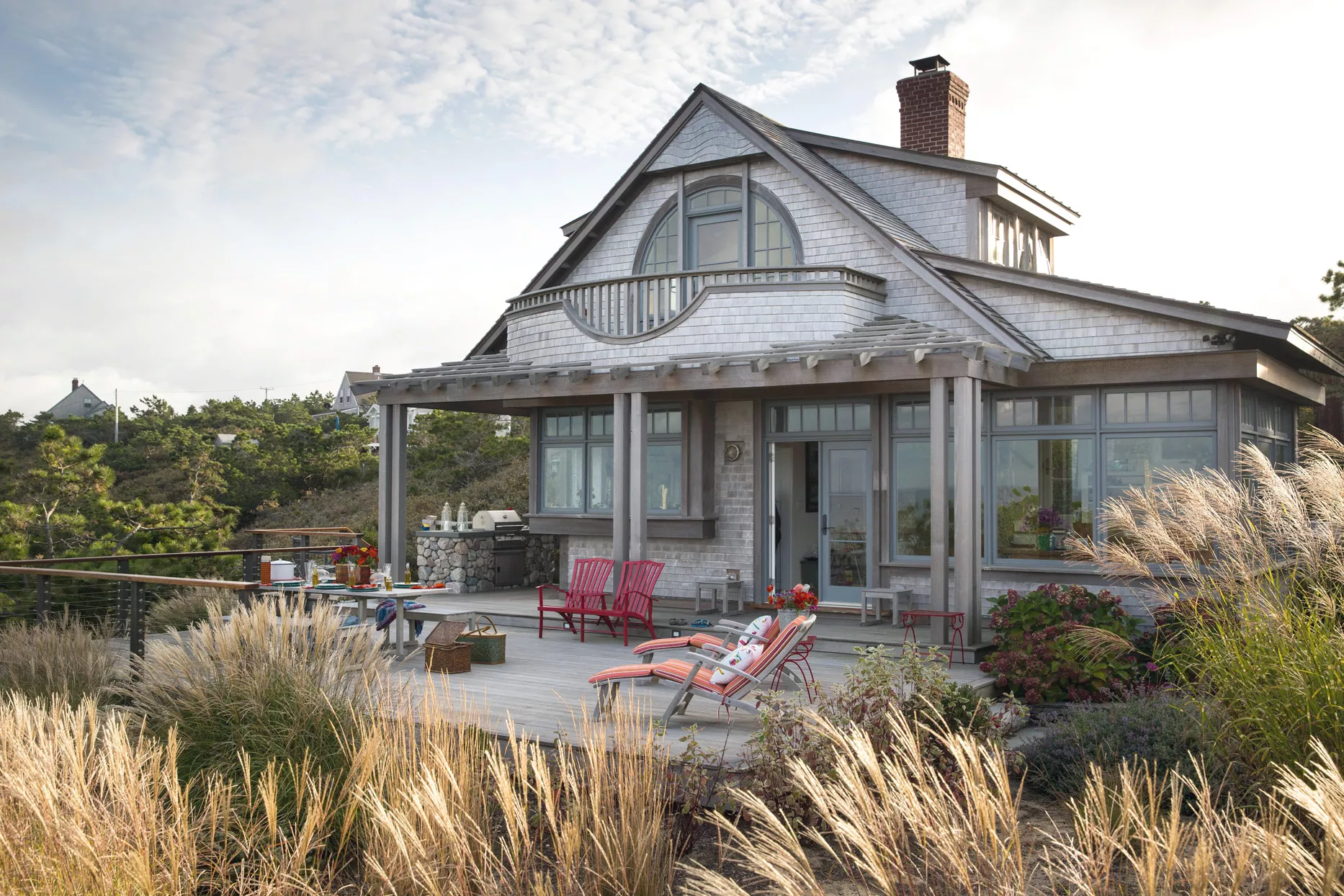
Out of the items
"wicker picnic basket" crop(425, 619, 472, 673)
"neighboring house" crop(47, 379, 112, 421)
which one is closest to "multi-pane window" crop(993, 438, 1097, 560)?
"wicker picnic basket" crop(425, 619, 472, 673)

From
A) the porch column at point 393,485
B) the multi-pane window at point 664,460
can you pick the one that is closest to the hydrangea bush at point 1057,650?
the multi-pane window at point 664,460

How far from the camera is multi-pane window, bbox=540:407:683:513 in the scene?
1330 centimetres

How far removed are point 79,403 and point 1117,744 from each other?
67.0 metres

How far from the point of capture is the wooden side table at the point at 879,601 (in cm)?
1082

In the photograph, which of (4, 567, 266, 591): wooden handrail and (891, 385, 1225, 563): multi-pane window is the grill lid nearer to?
(891, 385, 1225, 563): multi-pane window

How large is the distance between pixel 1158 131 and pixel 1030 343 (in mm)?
7526

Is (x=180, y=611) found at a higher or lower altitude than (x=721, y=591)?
lower

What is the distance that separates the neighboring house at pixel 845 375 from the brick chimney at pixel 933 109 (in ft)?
0.11

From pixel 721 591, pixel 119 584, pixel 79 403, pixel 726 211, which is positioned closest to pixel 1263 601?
pixel 721 591

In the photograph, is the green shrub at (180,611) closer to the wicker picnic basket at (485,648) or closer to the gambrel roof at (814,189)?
the wicker picnic basket at (485,648)

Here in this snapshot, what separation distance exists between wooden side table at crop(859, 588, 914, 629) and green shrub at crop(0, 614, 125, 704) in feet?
22.2

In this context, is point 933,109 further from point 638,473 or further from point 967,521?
point 967,521

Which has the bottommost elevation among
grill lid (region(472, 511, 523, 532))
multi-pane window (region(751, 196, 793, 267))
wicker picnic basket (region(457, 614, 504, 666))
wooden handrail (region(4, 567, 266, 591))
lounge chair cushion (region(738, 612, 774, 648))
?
wicker picnic basket (region(457, 614, 504, 666))

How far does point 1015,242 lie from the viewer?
14.5 metres
